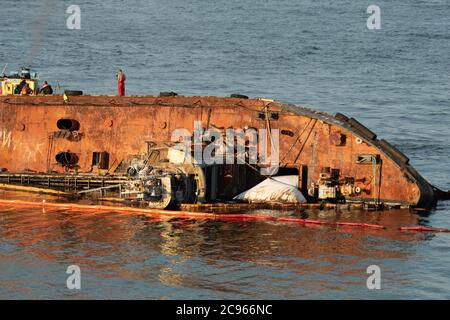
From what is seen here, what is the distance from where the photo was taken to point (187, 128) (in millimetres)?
52312

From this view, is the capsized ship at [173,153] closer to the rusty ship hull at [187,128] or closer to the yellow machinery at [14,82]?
the rusty ship hull at [187,128]

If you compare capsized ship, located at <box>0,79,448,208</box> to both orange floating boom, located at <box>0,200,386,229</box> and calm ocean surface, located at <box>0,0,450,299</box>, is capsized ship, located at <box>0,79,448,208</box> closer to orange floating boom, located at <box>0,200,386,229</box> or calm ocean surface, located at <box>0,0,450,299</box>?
orange floating boom, located at <box>0,200,386,229</box>

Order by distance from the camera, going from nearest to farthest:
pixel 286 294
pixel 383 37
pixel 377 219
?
pixel 286 294 → pixel 377 219 → pixel 383 37

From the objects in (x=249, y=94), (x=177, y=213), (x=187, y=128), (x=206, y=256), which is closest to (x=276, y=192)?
(x=177, y=213)

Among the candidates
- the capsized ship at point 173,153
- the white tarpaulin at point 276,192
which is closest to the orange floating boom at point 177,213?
the capsized ship at point 173,153

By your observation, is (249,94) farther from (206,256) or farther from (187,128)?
(206,256)

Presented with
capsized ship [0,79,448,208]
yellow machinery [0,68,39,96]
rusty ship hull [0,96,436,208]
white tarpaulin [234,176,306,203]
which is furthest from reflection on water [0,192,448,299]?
yellow machinery [0,68,39,96]

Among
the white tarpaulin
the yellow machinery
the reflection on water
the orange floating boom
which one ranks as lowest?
the reflection on water

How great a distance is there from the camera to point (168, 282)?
38812 mm

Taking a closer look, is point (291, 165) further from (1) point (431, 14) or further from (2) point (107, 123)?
(1) point (431, 14)

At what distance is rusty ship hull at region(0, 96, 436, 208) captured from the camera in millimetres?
48969

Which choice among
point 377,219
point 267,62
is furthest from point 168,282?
point 267,62

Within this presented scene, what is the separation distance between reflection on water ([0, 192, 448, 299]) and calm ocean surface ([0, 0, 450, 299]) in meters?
0.08

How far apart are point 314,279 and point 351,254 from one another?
349cm
